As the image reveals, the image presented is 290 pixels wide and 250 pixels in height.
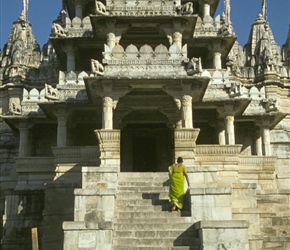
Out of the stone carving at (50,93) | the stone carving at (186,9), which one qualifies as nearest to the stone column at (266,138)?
the stone carving at (186,9)

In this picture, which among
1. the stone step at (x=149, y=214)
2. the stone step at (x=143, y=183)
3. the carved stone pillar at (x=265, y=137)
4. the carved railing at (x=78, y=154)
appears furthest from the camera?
the carved stone pillar at (x=265, y=137)

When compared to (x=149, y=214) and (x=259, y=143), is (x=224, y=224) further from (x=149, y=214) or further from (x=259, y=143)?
(x=259, y=143)

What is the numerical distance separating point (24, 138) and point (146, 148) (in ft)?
20.3

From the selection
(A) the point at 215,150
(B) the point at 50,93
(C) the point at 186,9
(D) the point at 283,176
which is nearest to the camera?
(A) the point at 215,150

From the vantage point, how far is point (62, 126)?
945 inches

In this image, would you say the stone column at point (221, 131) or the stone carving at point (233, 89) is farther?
Result: the stone column at point (221, 131)

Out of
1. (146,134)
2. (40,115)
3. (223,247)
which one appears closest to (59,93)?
(40,115)

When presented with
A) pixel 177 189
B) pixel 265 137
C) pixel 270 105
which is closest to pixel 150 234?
pixel 177 189

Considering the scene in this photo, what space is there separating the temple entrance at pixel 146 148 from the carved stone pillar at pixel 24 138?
4.87m

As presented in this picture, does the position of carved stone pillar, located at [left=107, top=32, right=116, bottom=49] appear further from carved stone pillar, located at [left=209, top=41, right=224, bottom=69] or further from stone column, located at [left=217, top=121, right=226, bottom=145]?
stone column, located at [left=217, top=121, right=226, bottom=145]

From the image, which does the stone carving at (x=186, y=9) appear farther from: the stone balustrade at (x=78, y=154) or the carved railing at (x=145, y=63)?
the stone balustrade at (x=78, y=154)

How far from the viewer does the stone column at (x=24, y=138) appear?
26672mm

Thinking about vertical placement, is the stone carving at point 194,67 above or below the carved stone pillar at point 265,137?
above

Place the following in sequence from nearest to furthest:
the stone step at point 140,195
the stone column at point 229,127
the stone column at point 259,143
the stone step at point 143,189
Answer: the stone step at point 140,195 < the stone step at point 143,189 < the stone column at point 229,127 < the stone column at point 259,143
